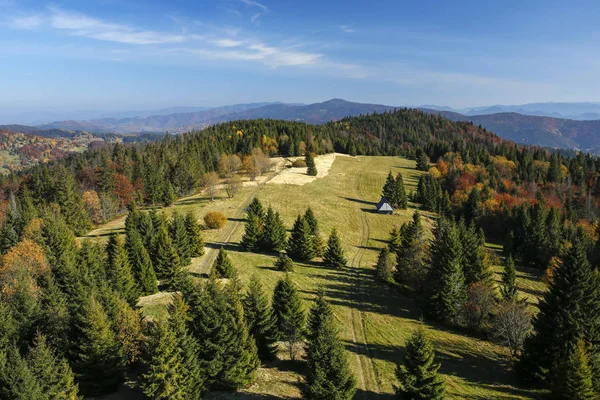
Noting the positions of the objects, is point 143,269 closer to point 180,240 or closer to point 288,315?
point 180,240

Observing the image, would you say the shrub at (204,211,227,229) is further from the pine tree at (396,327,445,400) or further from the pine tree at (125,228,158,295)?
the pine tree at (396,327,445,400)

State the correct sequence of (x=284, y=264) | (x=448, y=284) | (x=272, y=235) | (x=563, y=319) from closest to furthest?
(x=563, y=319) → (x=448, y=284) → (x=284, y=264) → (x=272, y=235)

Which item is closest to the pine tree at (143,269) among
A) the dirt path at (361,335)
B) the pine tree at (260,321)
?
the pine tree at (260,321)

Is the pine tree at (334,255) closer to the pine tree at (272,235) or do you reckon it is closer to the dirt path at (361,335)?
the dirt path at (361,335)

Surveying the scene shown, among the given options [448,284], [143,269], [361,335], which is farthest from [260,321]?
[448,284]

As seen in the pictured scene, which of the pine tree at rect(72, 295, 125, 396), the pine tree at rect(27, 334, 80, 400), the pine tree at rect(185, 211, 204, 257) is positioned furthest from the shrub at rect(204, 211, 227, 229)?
the pine tree at rect(27, 334, 80, 400)

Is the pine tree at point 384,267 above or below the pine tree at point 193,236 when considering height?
below
